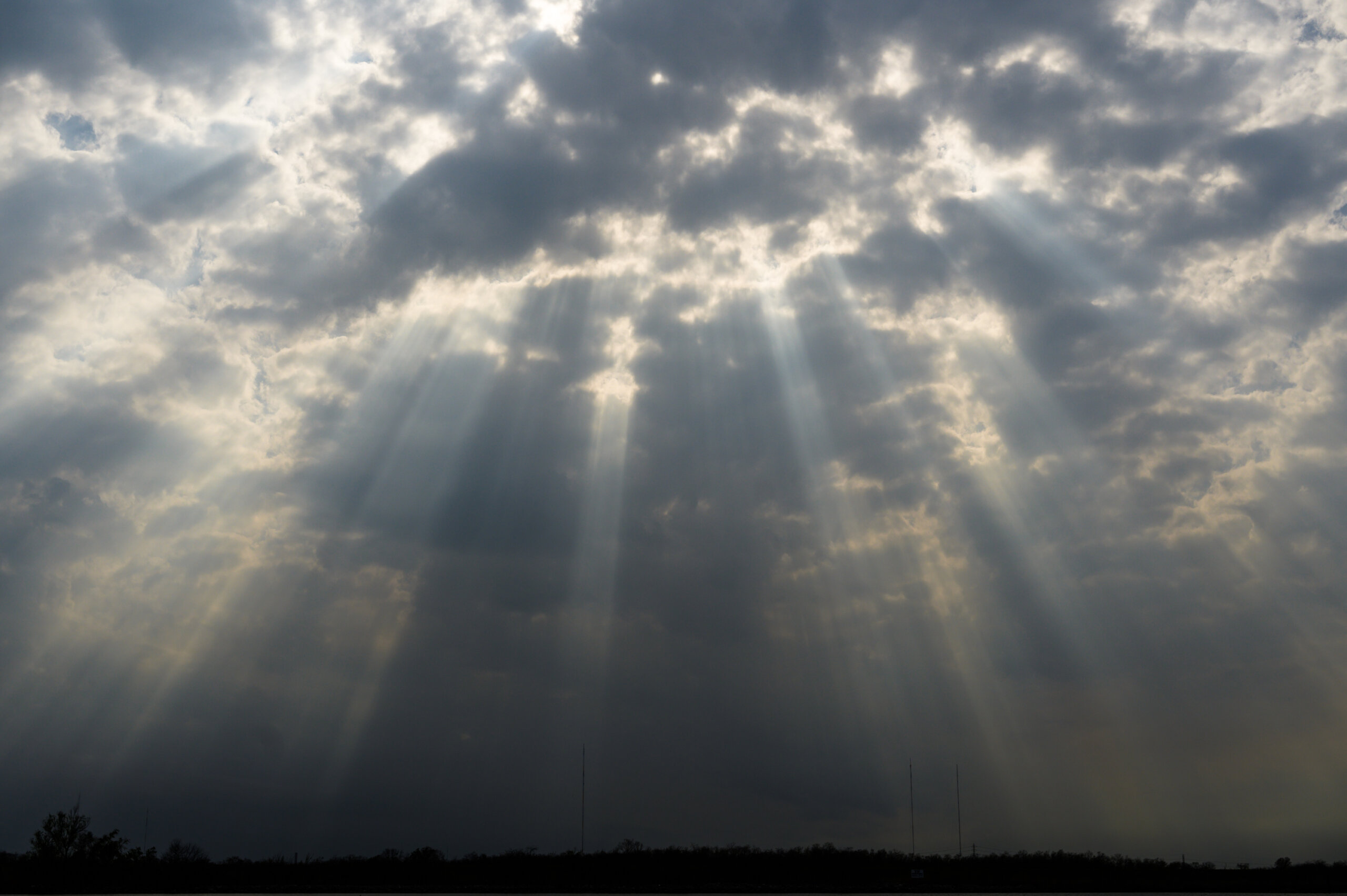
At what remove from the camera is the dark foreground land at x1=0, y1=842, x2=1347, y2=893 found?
102062 mm

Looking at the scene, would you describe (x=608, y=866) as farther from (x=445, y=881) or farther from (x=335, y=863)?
(x=335, y=863)

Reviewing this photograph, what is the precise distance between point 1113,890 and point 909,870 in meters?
32.4

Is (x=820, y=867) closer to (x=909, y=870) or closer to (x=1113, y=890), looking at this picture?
(x=909, y=870)

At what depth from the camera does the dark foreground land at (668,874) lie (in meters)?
102

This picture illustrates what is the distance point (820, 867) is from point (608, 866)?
2831 centimetres

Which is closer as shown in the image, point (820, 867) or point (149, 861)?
point (149, 861)

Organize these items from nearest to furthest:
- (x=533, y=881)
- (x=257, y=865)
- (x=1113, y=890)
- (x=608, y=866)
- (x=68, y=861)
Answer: (x=1113, y=890) → (x=68, y=861) → (x=533, y=881) → (x=608, y=866) → (x=257, y=865)

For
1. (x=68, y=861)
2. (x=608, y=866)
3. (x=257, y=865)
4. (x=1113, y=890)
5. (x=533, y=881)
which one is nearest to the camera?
(x=1113, y=890)

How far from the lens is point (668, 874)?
11912 cm

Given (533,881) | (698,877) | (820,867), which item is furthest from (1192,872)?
(533,881)

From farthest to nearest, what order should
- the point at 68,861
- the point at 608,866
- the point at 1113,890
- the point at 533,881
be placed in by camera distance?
the point at 608,866, the point at 533,881, the point at 68,861, the point at 1113,890

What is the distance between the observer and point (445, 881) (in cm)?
11706

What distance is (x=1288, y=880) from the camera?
128 m

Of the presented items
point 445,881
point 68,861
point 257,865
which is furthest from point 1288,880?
point 68,861
